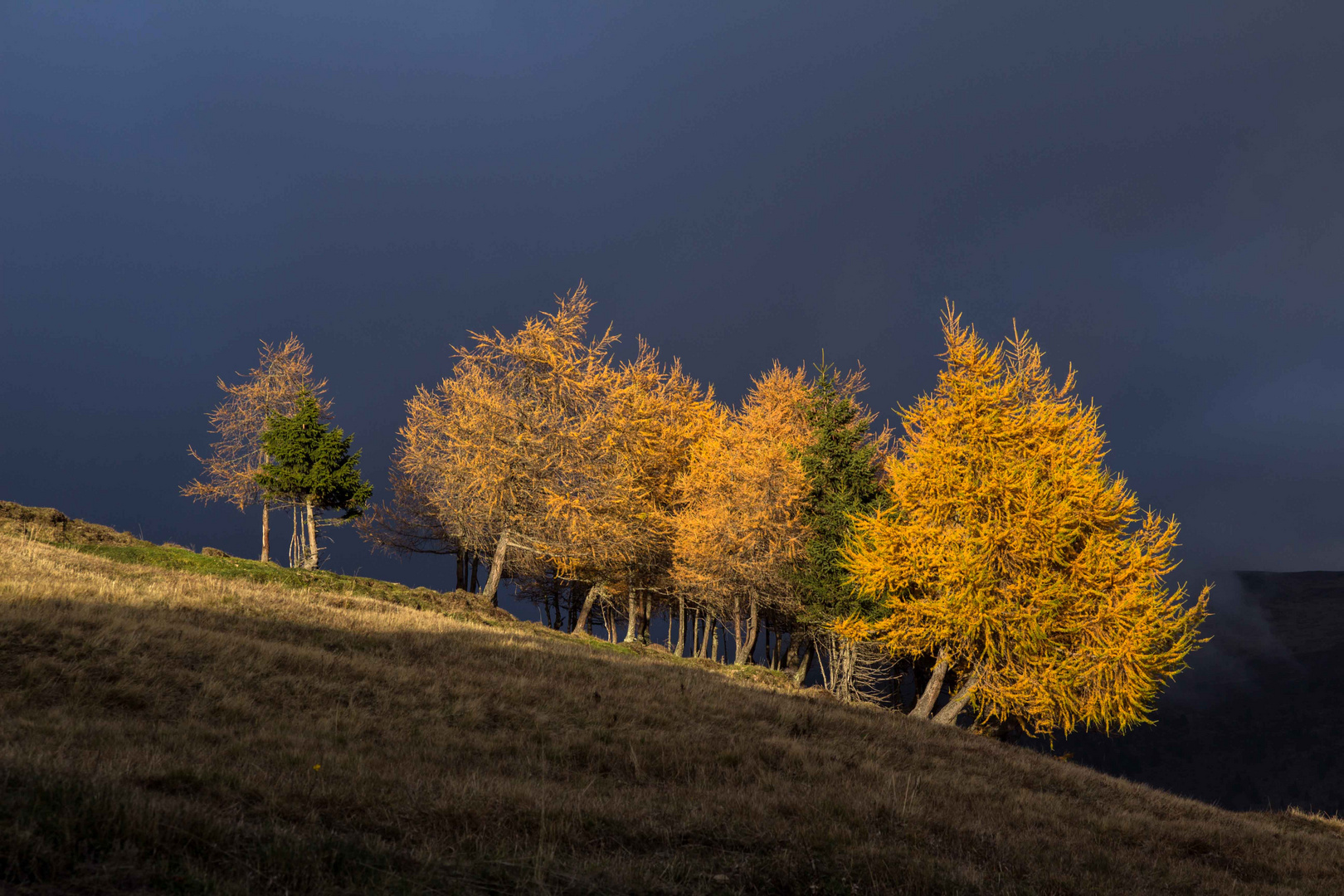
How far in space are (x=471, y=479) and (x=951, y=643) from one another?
55.1 feet

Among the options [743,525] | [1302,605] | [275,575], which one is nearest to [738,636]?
[743,525]

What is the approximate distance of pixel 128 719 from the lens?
7.37 meters

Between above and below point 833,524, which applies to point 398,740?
below

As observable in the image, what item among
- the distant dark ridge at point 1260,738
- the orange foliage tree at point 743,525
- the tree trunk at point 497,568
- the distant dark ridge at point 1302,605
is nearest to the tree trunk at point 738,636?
the orange foliage tree at point 743,525

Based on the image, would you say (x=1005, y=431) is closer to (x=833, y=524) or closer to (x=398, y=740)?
(x=833, y=524)

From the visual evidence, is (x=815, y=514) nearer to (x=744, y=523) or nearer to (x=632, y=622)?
(x=744, y=523)

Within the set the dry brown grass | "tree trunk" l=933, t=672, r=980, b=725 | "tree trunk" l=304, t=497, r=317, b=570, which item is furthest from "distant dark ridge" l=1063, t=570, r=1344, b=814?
the dry brown grass

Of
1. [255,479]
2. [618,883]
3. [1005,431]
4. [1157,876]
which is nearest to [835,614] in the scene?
[1005,431]

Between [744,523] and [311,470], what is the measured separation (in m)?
18.0

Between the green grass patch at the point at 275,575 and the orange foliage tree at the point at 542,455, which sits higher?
the orange foliage tree at the point at 542,455

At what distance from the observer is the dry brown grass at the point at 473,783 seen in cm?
433

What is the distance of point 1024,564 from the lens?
762 inches

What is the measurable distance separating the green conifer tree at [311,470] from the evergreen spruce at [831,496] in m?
18.5

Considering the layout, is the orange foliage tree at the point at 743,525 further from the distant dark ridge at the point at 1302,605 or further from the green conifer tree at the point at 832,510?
the distant dark ridge at the point at 1302,605
